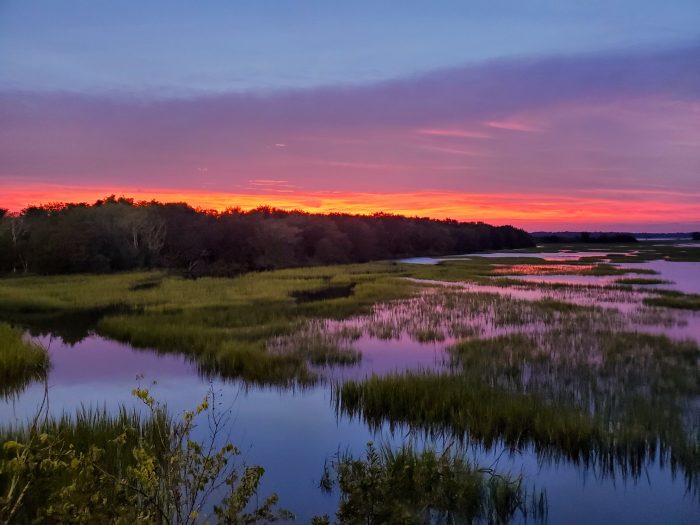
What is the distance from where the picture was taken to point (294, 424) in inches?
443

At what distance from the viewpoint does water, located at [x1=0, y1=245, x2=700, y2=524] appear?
310 inches

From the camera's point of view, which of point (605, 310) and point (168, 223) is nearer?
point (605, 310)

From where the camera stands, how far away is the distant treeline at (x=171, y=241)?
52125 mm

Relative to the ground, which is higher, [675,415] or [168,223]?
[168,223]

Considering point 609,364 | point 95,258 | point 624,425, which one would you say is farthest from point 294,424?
point 95,258

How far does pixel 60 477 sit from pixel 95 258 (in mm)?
49765

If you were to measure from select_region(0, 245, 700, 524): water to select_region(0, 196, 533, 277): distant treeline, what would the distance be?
1356 inches

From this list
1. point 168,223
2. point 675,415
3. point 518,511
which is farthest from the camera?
point 168,223

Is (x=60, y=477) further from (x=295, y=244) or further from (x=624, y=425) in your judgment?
(x=295, y=244)

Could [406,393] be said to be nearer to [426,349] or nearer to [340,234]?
[426,349]

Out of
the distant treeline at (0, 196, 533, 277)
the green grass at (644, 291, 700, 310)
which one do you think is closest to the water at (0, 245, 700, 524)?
the green grass at (644, 291, 700, 310)

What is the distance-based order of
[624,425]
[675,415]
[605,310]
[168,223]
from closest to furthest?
[624,425], [675,415], [605,310], [168,223]

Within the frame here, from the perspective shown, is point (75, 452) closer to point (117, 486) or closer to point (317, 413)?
point (117, 486)

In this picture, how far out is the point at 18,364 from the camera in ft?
50.1
